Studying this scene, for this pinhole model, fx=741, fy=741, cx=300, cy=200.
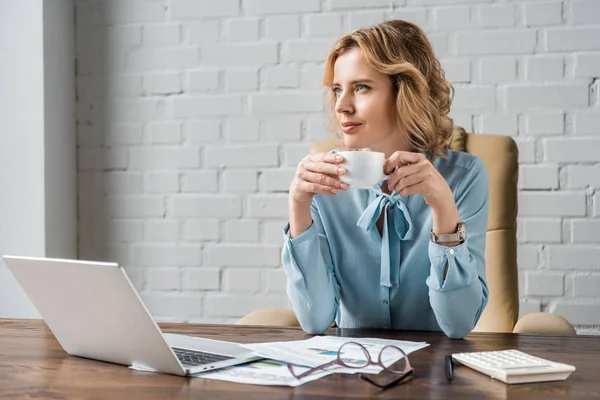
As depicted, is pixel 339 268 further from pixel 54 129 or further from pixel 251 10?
pixel 54 129

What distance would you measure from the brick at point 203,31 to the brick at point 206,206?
20.4 inches

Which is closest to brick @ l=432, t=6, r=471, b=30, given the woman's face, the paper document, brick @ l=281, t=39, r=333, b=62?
brick @ l=281, t=39, r=333, b=62

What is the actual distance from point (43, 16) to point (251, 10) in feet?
2.20

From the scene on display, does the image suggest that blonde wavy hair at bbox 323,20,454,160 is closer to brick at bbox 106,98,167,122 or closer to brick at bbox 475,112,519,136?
brick at bbox 475,112,519,136

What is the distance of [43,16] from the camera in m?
2.39

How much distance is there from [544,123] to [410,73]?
2.66 feet

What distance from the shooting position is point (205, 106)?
245 cm

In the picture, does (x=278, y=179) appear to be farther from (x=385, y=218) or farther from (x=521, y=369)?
(x=521, y=369)

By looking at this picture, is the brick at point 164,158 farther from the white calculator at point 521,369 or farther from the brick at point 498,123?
the white calculator at point 521,369

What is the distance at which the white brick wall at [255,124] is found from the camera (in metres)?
2.18

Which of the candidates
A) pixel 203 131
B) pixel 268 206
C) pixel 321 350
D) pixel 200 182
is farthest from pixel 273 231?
pixel 321 350

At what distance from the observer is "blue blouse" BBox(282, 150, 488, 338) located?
142 cm

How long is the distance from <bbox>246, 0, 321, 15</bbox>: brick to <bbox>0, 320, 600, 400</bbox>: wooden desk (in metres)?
1.43

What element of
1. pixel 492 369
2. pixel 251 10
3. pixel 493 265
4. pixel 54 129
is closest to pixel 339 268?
pixel 493 265
